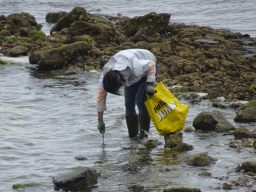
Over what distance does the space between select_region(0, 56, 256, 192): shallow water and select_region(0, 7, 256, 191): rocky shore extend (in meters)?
0.23

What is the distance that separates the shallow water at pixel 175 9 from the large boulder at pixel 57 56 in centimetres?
657

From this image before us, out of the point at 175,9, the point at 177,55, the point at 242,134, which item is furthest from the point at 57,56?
the point at 175,9

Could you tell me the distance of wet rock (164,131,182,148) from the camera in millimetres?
5719

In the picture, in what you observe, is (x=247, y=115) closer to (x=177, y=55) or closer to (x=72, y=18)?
(x=177, y=55)

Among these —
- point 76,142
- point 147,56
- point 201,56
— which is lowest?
point 76,142

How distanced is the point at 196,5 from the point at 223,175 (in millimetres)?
25540

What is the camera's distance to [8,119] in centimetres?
763

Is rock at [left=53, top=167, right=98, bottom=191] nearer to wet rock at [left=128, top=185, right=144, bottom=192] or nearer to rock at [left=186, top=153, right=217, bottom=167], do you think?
wet rock at [left=128, top=185, right=144, bottom=192]

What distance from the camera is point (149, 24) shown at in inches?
579

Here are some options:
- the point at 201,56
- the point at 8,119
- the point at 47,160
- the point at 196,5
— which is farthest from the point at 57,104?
the point at 196,5

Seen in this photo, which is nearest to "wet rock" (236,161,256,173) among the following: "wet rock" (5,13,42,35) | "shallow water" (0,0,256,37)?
"shallow water" (0,0,256,37)

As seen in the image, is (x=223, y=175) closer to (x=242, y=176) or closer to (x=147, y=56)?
(x=242, y=176)

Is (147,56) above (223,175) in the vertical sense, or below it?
above

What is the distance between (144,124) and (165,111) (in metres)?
0.59
